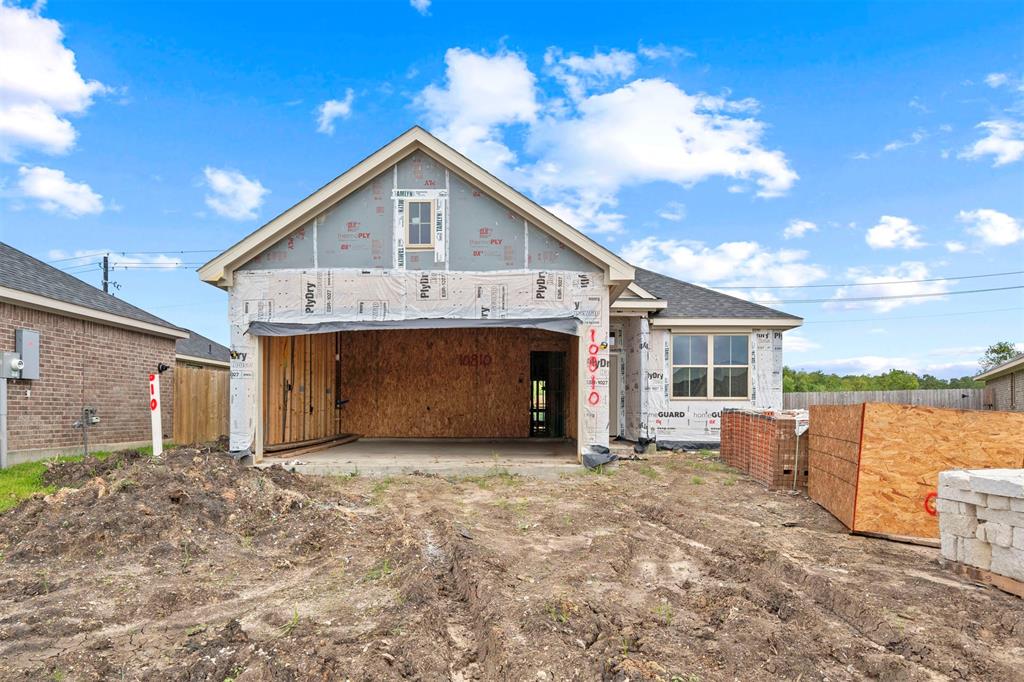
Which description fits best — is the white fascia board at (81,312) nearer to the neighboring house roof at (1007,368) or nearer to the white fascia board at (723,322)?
the white fascia board at (723,322)

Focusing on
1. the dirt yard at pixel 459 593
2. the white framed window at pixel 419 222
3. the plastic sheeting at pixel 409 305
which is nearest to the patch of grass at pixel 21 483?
the dirt yard at pixel 459 593

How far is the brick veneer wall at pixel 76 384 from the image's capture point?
481 inches

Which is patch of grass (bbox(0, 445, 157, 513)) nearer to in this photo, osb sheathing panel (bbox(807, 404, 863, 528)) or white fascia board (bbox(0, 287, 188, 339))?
white fascia board (bbox(0, 287, 188, 339))

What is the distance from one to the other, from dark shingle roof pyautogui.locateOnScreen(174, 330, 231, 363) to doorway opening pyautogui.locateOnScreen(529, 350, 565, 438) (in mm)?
12594

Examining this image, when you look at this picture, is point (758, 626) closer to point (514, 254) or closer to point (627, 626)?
point (627, 626)

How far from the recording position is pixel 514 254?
11.7 m

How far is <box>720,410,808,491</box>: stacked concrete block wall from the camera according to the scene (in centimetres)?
1034

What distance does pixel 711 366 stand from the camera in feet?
52.5

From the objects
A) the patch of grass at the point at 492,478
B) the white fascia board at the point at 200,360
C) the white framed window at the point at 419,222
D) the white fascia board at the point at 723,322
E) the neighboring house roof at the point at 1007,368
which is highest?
the white framed window at the point at 419,222

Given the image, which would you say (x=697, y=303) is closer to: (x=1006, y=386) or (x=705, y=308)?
(x=705, y=308)

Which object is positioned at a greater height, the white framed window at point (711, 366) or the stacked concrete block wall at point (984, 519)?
the white framed window at point (711, 366)

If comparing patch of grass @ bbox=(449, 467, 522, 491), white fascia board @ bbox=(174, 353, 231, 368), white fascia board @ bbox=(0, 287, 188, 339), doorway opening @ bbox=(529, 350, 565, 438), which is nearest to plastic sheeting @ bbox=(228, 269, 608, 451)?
patch of grass @ bbox=(449, 467, 522, 491)

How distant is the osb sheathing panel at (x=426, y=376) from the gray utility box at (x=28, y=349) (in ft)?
21.2

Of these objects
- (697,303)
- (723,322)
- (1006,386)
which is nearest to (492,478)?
(723,322)
